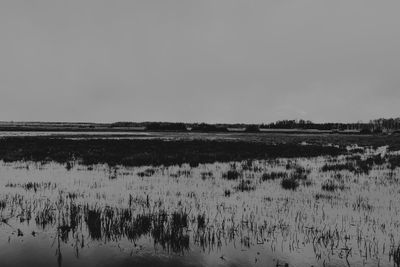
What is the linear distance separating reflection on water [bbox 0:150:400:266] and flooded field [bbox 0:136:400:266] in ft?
0.07

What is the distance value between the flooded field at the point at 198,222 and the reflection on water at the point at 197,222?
0.07 feet

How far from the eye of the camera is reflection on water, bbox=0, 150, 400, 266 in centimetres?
664

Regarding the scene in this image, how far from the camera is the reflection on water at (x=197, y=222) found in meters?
6.64

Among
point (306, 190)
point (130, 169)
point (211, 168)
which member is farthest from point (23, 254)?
point (211, 168)

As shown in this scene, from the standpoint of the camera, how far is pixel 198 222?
336 inches

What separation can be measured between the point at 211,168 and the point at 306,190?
7523 mm

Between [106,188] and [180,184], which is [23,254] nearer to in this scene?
[106,188]

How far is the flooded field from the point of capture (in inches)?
261

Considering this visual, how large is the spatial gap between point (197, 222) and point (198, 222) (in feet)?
0.58

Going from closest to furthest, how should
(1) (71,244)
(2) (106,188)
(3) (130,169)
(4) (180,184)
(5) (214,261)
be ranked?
(5) (214,261) → (1) (71,244) → (2) (106,188) → (4) (180,184) → (3) (130,169)

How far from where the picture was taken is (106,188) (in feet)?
44.4

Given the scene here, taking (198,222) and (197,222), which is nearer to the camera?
(198,222)

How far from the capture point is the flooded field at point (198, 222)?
21.8 feet

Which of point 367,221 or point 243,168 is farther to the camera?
point 243,168
